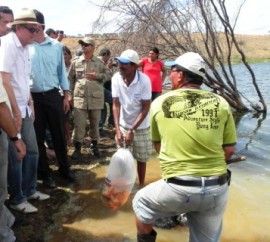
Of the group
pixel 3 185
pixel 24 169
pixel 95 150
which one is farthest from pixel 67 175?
pixel 3 185

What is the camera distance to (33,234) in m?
3.76

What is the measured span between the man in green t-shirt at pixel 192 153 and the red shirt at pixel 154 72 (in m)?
5.49

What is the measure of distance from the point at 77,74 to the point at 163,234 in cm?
314

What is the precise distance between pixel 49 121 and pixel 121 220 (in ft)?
5.21

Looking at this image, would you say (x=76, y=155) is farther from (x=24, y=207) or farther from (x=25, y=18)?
(x=25, y=18)

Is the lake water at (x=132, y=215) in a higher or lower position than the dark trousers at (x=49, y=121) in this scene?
lower

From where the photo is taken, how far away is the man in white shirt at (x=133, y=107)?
15.0ft

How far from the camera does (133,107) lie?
466cm

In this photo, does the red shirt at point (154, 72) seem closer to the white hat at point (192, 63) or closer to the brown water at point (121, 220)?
the brown water at point (121, 220)

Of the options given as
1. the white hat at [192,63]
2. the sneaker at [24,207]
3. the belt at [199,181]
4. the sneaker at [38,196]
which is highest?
the white hat at [192,63]

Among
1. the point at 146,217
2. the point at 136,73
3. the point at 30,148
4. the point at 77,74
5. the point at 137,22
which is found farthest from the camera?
the point at 137,22

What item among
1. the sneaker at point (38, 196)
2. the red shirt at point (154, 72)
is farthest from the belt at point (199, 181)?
the red shirt at point (154, 72)

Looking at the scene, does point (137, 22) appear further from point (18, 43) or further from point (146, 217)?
point (146, 217)

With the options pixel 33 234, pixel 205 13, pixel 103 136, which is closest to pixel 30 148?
pixel 33 234
